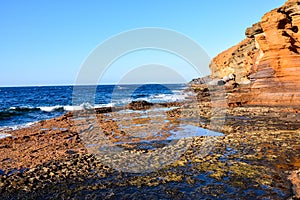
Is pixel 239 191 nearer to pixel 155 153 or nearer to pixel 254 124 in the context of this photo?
pixel 155 153

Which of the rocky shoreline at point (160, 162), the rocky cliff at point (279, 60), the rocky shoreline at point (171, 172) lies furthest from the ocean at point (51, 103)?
the rocky cliff at point (279, 60)

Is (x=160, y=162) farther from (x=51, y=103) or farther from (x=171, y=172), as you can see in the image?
(x=51, y=103)

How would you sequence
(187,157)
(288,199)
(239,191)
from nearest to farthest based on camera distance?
(288,199), (239,191), (187,157)

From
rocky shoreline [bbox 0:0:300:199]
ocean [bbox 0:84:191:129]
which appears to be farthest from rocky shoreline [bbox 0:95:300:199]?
ocean [bbox 0:84:191:129]

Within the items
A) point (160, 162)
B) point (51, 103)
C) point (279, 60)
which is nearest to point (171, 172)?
point (160, 162)

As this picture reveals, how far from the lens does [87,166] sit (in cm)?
876

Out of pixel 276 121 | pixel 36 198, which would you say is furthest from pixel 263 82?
pixel 36 198

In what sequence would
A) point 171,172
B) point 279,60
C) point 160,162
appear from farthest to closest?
point 279,60 → point 160,162 → point 171,172

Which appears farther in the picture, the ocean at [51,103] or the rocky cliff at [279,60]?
the ocean at [51,103]

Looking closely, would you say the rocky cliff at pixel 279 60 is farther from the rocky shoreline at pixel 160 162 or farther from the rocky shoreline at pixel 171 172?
the rocky shoreline at pixel 171 172

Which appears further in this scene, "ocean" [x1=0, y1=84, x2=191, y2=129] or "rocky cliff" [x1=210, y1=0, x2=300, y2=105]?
"ocean" [x1=0, y1=84, x2=191, y2=129]

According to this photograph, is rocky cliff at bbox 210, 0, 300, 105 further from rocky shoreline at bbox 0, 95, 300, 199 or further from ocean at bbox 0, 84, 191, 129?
ocean at bbox 0, 84, 191, 129

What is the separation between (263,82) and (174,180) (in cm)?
1786

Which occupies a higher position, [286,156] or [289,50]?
[289,50]
